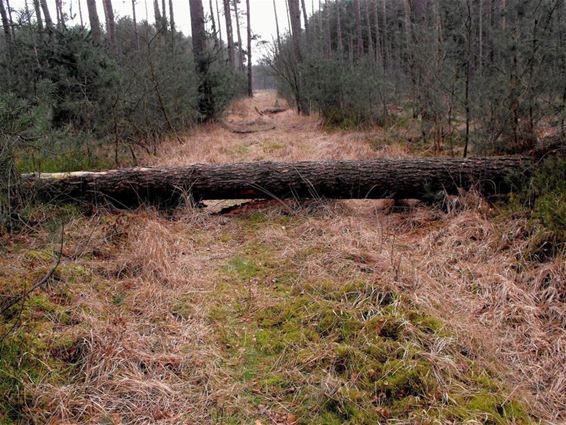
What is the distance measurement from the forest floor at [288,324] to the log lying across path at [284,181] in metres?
0.38

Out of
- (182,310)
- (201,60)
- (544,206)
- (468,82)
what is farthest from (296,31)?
(182,310)

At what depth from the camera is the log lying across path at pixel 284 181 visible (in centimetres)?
516

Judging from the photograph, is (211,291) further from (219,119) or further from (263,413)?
(219,119)

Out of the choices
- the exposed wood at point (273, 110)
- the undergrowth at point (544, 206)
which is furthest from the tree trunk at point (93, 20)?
the undergrowth at point (544, 206)

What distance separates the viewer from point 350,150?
26.7ft

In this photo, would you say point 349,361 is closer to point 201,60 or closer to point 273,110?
point 201,60

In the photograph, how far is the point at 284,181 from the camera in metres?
5.53

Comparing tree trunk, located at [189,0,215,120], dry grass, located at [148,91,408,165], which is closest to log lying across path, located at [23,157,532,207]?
dry grass, located at [148,91,408,165]

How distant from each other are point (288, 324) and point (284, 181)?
272 cm

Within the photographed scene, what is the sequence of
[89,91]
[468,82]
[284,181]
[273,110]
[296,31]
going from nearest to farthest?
[284,181] < [468,82] < [89,91] < [296,31] < [273,110]

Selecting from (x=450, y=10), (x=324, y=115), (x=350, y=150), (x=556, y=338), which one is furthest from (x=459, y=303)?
(x=324, y=115)

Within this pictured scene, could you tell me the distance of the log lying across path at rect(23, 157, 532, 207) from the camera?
5.16m

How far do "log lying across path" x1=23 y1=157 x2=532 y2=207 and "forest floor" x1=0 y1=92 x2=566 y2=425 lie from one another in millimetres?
382

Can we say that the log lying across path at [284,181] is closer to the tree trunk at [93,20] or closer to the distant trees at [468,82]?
the distant trees at [468,82]
